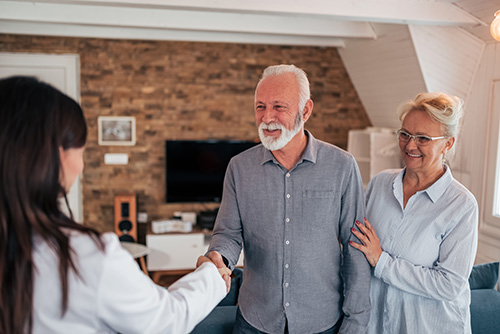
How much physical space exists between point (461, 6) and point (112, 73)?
3.59 meters

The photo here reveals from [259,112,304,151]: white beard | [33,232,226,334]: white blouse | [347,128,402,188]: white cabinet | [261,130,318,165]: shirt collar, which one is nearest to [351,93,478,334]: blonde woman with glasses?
[261,130,318,165]: shirt collar

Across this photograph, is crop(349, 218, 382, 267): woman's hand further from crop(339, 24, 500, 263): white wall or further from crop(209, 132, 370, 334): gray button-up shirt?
crop(339, 24, 500, 263): white wall

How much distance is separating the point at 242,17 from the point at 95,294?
12.7 ft

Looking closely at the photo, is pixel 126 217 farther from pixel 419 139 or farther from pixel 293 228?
pixel 419 139

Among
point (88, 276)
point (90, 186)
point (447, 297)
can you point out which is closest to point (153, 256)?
point (90, 186)

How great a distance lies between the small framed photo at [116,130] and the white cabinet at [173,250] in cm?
113

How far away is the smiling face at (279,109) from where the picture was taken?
167 centimetres

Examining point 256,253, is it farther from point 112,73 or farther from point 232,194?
point 112,73

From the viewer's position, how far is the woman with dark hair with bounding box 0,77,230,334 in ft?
2.92

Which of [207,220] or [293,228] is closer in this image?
[293,228]

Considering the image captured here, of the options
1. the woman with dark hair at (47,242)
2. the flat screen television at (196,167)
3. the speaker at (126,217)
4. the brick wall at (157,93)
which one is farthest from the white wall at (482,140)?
the woman with dark hair at (47,242)

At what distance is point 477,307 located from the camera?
2445 mm

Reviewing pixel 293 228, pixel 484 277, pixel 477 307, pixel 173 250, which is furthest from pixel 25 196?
pixel 173 250

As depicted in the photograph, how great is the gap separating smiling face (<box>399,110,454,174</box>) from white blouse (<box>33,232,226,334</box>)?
1.17 metres
